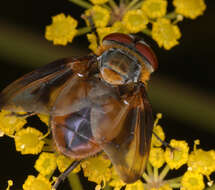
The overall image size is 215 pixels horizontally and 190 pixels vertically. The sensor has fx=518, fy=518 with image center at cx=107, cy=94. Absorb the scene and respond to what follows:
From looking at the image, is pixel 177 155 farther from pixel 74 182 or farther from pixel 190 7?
pixel 190 7

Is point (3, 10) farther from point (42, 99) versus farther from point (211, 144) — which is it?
point (211, 144)

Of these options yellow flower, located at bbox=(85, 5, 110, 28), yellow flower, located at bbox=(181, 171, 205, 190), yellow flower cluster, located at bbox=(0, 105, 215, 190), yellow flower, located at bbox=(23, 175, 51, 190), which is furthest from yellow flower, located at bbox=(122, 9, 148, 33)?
yellow flower, located at bbox=(23, 175, 51, 190)

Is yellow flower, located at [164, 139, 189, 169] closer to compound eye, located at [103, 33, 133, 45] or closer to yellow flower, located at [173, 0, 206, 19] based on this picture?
compound eye, located at [103, 33, 133, 45]

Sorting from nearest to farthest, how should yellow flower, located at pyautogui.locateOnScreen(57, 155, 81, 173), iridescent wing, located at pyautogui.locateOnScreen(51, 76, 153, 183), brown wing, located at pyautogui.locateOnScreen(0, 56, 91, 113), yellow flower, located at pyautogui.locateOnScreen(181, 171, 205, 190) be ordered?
iridescent wing, located at pyautogui.locateOnScreen(51, 76, 153, 183), brown wing, located at pyautogui.locateOnScreen(0, 56, 91, 113), yellow flower, located at pyautogui.locateOnScreen(57, 155, 81, 173), yellow flower, located at pyautogui.locateOnScreen(181, 171, 205, 190)

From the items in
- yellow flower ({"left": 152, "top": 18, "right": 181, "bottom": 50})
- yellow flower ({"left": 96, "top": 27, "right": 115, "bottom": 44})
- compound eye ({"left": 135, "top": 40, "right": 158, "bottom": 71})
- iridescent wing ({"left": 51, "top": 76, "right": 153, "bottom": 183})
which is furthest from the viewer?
yellow flower ({"left": 152, "top": 18, "right": 181, "bottom": 50})

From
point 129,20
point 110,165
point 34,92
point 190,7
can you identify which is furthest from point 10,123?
point 190,7

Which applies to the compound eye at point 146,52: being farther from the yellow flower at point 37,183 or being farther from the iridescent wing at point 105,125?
the yellow flower at point 37,183
